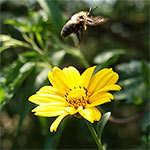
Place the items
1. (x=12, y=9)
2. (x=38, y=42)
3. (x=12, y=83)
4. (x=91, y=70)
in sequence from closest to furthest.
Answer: (x=91, y=70) < (x=12, y=83) < (x=38, y=42) < (x=12, y=9)

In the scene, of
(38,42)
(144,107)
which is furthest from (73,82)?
(144,107)

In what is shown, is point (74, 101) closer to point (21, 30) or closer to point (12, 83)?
point (12, 83)

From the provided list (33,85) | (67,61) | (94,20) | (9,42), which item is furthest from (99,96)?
(67,61)

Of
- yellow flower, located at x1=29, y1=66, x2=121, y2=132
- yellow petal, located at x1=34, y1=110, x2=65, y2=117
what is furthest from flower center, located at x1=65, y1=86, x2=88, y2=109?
yellow petal, located at x1=34, y1=110, x2=65, y2=117

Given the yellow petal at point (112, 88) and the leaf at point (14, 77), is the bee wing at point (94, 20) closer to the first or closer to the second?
the yellow petal at point (112, 88)

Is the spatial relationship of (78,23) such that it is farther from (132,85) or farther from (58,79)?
(132,85)
